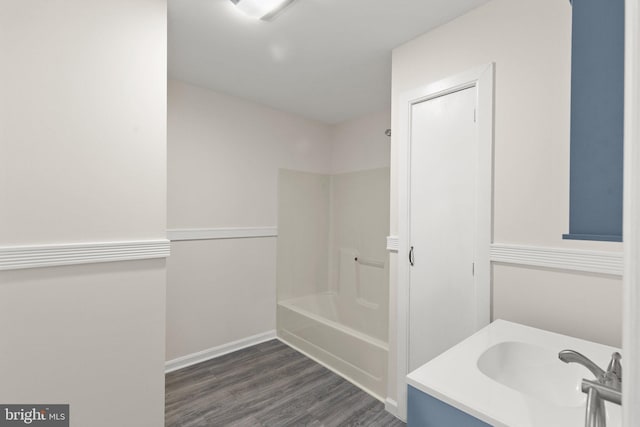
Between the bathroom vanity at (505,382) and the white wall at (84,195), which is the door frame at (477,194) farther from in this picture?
the white wall at (84,195)

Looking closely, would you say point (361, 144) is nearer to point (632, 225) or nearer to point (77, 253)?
point (77, 253)

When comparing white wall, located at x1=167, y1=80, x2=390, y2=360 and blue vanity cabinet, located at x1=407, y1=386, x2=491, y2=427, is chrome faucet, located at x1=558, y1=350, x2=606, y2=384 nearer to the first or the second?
blue vanity cabinet, located at x1=407, y1=386, x2=491, y2=427

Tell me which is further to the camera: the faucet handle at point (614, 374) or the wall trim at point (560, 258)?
the wall trim at point (560, 258)

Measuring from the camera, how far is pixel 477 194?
5.27ft

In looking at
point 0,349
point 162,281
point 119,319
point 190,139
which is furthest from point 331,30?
point 0,349

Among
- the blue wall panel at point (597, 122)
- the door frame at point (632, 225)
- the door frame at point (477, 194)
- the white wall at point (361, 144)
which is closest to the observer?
the door frame at point (632, 225)

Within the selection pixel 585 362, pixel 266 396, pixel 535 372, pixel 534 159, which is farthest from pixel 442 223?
pixel 266 396

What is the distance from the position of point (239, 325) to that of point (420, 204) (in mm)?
2130

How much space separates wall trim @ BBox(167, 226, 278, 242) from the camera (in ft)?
8.43

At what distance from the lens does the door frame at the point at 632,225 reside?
0.29 meters

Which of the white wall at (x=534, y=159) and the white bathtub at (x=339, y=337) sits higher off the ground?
the white wall at (x=534, y=159)

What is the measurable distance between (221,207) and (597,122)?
2.71m

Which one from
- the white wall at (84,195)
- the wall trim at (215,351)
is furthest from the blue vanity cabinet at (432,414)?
the wall trim at (215,351)

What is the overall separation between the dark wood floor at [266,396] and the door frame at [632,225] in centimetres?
197
